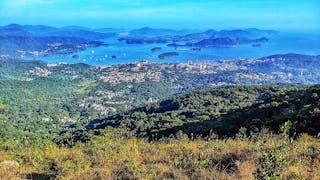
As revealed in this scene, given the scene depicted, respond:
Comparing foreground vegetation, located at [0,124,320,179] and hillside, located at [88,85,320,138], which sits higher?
foreground vegetation, located at [0,124,320,179]

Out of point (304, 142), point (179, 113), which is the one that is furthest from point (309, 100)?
point (179, 113)

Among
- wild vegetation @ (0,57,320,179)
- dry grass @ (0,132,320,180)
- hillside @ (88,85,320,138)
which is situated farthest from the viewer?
hillside @ (88,85,320,138)

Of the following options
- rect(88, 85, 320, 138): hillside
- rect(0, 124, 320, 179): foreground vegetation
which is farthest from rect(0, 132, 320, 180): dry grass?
rect(88, 85, 320, 138): hillside

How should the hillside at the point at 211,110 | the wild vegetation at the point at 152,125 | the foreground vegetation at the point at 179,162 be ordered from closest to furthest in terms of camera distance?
the foreground vegetation at the point at 179,162, the wild vegetation at the point at 152,125, the hillside at the point at 211,110

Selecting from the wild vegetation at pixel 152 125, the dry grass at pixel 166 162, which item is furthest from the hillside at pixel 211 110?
the dry grass at pixel 166 162

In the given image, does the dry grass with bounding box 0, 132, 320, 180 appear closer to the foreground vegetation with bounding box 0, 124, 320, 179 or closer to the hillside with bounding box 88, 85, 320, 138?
the foreground vegetation with bounding box 0, 124, 320, 179

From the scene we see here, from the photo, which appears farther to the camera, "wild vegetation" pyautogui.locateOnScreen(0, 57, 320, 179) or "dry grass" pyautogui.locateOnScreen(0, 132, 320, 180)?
"wild vegetation" pyautogui.locateOnScreen(0, 57, 320, 179)

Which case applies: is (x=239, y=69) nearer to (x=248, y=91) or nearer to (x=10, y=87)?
(x=10, y=87)

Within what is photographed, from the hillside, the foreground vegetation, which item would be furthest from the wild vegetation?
the hillside

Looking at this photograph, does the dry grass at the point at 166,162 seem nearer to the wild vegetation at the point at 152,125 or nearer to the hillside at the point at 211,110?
the wild vegetation at the point at 152,125

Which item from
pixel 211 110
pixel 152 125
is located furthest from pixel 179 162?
pixel 211 110

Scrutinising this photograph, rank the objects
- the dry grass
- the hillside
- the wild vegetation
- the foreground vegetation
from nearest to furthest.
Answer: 1. the foreground vegetation
2. the dry grass
3. the wild vegetation
4. the hillside
